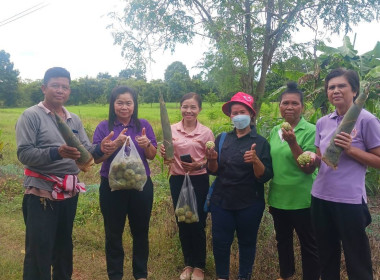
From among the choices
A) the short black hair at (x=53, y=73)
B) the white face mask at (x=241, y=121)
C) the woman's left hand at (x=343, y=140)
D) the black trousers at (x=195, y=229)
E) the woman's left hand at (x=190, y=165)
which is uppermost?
the short black hair at (x=53, y=73)

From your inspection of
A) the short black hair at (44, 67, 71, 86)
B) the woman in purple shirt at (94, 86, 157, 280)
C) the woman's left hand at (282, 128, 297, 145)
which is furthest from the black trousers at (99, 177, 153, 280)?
the woman's left hand at (282, 128, 297, 145)

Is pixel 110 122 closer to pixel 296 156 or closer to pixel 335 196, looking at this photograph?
pixel 296 156

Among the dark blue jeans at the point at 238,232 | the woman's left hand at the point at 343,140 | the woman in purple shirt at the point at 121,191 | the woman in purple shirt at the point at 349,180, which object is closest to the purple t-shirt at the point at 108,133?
the woman in purple shirt at the point at 121,191

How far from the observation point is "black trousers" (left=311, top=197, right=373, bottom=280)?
2160mm

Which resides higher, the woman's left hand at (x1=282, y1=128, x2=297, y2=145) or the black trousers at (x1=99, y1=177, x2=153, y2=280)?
the woman's left hand at (x1=282, y1=128, x2=297, y2=145)

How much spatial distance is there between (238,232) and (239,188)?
0.40 m

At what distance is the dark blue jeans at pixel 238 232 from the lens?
2.70 meters

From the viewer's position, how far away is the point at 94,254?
3.78 m

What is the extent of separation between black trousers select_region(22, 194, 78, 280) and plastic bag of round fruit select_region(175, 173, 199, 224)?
3.01ft

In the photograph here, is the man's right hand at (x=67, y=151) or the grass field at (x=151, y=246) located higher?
the man's right hand at (x=67, y=151)

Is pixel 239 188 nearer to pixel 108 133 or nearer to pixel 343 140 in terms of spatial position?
pixel 343 140

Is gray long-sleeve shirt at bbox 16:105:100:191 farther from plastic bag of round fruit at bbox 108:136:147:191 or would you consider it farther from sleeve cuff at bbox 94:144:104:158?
plastic bag of round fruit at bbox 108:136:147:191

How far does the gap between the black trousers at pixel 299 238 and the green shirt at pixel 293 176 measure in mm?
89

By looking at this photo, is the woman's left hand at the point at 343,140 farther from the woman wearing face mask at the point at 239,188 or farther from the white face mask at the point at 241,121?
the white face mask at the point at 241,121
